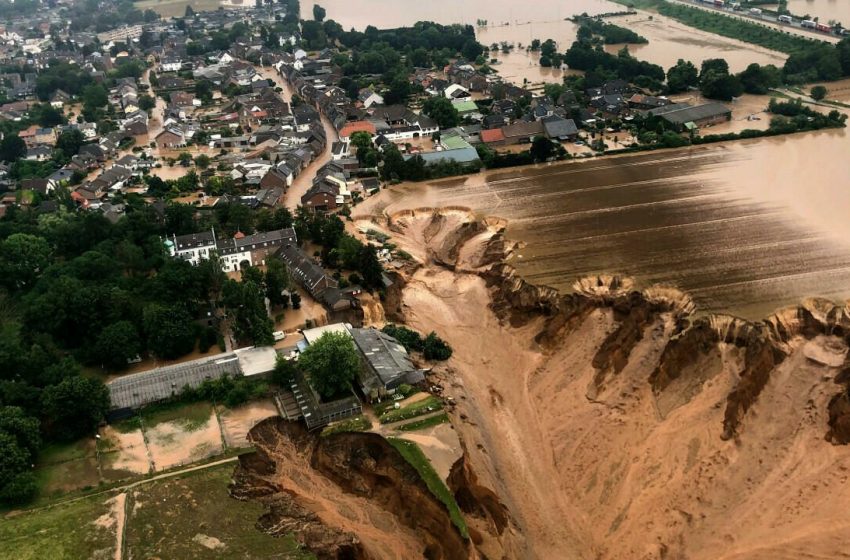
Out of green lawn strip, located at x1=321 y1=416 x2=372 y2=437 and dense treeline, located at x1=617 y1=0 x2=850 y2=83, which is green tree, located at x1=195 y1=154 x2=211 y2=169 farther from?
dense treeline, located at x1=617 y1=0 x2=850 y2=83

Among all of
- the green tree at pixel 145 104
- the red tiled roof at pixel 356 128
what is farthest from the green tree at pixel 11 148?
the red tiled roof at pixel 356 128

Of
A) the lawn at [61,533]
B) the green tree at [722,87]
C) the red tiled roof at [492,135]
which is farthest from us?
the green tree at [722,87]

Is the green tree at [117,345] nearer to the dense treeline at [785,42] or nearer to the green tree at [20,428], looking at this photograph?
the green tree at [20,428]

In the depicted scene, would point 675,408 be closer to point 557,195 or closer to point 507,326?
point 507,326

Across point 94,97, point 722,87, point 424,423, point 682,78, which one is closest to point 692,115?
point 722,87

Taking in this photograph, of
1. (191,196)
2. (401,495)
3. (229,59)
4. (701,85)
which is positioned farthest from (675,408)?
(229,59)

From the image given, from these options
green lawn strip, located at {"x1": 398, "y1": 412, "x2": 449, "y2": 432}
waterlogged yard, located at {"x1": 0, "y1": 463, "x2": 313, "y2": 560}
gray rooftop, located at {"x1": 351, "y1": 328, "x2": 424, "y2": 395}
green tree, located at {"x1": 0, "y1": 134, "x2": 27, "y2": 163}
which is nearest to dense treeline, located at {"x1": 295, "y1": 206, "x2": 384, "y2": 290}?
gray rooftop, located at {"x1": 351, "y1": 328, "x2": 424, "y2": 395}
